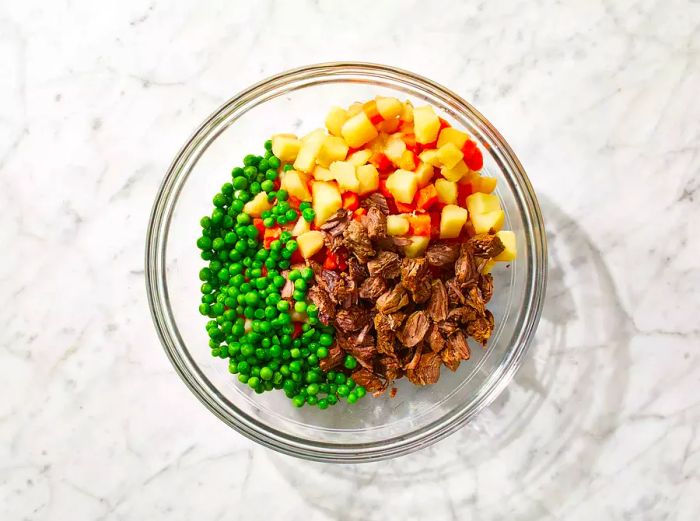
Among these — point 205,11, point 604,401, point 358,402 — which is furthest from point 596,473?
point 205,11

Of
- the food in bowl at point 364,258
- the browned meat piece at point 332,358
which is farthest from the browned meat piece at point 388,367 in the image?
the browned meat piece at point 332,358

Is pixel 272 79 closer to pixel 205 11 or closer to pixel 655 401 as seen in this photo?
pixel 205 11

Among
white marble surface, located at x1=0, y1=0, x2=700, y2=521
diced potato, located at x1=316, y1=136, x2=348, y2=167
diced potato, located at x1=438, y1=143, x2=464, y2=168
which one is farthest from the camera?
white marble surface, located at x1=0, y1=0, x2=700, y2=521

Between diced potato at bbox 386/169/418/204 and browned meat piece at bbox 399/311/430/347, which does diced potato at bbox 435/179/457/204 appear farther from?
browned meat piece at bbox 399/311/430/347

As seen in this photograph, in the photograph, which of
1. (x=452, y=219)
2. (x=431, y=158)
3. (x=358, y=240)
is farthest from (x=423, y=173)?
(x=358, y=240)

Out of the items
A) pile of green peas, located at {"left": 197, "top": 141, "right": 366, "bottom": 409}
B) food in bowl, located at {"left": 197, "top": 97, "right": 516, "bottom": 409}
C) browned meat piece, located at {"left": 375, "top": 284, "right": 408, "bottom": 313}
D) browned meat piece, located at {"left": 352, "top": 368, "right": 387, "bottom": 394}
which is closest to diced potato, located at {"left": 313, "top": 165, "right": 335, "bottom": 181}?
food in bowl, located at {"left": 197, "top": 97, "right": 516, "bottom": 409}

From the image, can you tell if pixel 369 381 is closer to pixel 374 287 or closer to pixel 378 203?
pixel 374 287
